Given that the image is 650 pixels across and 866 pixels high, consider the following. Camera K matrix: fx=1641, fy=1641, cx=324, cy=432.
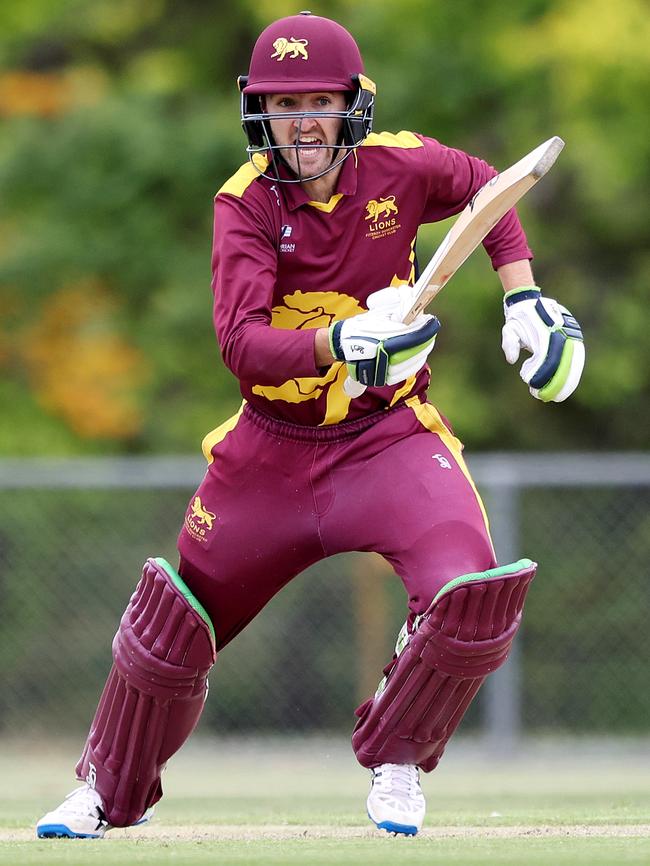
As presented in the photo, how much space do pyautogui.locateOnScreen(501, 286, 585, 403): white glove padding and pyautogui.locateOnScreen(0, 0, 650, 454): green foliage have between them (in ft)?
21.0

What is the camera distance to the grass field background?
3797mm

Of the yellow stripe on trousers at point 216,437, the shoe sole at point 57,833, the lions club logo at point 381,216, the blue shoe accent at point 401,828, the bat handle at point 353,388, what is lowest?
the shoe sole at point 57,833

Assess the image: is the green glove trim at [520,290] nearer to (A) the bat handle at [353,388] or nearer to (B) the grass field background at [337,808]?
(A) the bat handle at [353,388]

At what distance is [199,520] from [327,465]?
0.41m

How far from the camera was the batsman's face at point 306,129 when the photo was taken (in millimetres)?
4348

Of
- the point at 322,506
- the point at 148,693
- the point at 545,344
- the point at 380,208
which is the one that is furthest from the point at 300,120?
the point at 148,693

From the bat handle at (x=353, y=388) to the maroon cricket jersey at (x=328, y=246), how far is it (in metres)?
0.13

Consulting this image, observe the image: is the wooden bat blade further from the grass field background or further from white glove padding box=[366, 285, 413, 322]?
the grass field background

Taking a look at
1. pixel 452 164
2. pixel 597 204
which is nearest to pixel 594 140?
pixel 597 204

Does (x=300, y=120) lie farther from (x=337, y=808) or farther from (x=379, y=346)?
(x=337, y=808)

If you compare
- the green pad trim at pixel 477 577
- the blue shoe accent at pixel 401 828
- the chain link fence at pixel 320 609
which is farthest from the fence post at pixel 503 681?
the green pad trim at pixel 477 577

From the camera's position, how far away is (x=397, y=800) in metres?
4.34

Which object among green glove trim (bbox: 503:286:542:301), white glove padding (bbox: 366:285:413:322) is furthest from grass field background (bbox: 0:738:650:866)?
green glove trim (bbox: 503:286:542:301)

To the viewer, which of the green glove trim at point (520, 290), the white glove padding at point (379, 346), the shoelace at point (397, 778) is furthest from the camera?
the green glove trim at point (520, 290)
